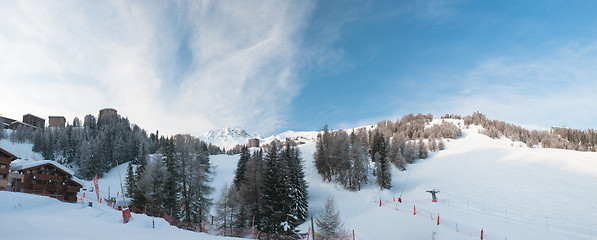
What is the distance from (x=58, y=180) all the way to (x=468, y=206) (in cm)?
5568

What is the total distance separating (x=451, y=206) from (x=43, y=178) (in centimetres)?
5438

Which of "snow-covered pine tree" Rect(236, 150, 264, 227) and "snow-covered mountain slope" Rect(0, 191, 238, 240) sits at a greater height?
"snow-covered mountain slope" Rect(0, 191, 238, 240)

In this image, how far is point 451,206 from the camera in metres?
42.9

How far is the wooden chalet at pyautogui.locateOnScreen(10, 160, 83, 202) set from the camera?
37.2 meters

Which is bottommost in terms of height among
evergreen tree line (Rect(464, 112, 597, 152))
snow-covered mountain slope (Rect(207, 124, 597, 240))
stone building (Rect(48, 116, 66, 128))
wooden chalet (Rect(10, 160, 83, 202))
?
snow-covered mountain slope (Rect(207, 124, 597, 240))

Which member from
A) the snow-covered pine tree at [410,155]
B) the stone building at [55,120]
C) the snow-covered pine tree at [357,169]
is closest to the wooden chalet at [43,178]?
the snow-covered pine tree at [357,169]

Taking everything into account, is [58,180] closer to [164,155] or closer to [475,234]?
[164,155]

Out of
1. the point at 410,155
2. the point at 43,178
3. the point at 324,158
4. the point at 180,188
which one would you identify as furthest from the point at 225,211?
the point at 410,155

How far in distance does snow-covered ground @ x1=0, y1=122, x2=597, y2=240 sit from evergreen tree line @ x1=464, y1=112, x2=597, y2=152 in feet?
255

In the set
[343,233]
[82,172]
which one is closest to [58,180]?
[343,233]

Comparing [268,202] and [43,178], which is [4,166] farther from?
[268,202]

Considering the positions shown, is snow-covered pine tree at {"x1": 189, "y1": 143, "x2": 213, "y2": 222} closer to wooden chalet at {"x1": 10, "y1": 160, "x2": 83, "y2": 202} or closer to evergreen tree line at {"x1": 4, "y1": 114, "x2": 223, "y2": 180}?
wooden chalet at {"x1": 10, "y1": 160, "x2": 83, "y2": 202}

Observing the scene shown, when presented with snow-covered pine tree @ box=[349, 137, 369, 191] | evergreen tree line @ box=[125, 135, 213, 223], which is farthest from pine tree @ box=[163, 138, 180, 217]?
snow-covered pine tree @ box=[349, 137, 369, 191]

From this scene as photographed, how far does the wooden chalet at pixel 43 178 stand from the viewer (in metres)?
37.2
